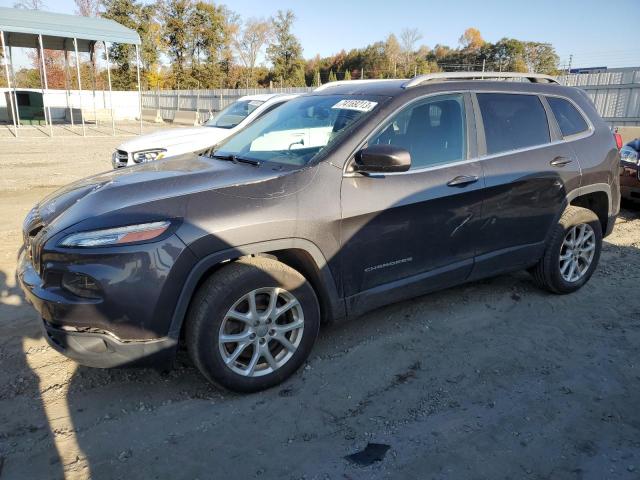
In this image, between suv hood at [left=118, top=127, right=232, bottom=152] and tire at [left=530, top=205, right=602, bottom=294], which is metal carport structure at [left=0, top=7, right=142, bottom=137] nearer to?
suv hood at [left=118, top=127, right=232, bottom=152]

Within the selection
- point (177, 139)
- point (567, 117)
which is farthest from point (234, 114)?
point (567, 117)

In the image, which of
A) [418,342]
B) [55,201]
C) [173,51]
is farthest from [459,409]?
[173,51]

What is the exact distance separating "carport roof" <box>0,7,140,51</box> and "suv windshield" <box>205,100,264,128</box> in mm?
14294

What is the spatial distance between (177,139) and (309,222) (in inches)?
220

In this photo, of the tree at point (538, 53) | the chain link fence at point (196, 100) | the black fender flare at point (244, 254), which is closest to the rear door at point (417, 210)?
the black fender flare at point (244, 254)

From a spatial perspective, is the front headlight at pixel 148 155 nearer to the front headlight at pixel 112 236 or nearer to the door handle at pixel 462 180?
the front headlight at pixel 112 236

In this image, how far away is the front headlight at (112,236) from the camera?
104 inches

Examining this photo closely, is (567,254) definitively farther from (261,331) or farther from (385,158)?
(261,331)

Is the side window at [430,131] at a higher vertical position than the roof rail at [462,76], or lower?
lower

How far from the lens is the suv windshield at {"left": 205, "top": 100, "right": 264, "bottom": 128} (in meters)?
9.21

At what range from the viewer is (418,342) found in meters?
3.76

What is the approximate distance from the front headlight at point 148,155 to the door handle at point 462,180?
5.29m

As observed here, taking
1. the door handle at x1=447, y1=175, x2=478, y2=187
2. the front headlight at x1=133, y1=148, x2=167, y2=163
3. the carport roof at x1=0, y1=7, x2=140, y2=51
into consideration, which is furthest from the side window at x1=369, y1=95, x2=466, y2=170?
the carport roof at x1=0, y1=7, x2=140, y2=51

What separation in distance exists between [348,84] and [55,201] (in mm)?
2467
